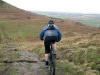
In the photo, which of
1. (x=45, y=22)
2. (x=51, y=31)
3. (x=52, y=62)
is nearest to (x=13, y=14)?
(x=45, y=22)

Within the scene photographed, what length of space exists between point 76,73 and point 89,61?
6.51 feet

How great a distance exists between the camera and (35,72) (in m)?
8.16

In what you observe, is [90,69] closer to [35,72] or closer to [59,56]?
[35,72]

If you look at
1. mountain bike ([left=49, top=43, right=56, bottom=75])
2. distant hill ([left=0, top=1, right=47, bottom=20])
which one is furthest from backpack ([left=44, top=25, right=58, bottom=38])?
distant hill ([left=0, top=1, right=47, bottom=20])

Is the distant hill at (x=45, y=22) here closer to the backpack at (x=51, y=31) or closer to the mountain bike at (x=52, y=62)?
the mountain bike at (x=52, y=62)

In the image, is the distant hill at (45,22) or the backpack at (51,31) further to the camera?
the distant hill at (45,22)

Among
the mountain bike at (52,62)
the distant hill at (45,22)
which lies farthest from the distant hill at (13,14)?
the mountain bike at (52,62)

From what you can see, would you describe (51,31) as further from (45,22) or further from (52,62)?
(45,22)

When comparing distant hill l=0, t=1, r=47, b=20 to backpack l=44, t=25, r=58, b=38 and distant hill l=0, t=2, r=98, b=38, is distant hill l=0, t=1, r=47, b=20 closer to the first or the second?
distant hill l=0, t=2, r=98, b=38

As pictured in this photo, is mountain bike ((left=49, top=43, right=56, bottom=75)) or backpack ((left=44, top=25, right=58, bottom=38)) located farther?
backpack ((left=44, top=25, right=58, bottom=38))

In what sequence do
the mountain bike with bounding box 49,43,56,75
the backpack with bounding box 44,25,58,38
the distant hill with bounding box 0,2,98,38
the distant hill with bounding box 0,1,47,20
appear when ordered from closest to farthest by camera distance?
the mountain bike with bounding box 49,43,56,75
the backpack with bounding box 44,25,58,38
the distant hill with bounding box 0,2,98,38
the distant hill with bounding box 0,1,47,20

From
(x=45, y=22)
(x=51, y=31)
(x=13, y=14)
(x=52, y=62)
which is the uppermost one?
(x=51, y=31)

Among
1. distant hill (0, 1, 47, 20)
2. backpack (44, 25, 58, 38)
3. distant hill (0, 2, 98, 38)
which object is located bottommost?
distant hill (0, 2, 98, 38)

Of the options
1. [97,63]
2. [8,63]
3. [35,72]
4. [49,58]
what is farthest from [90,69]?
[8,63]
